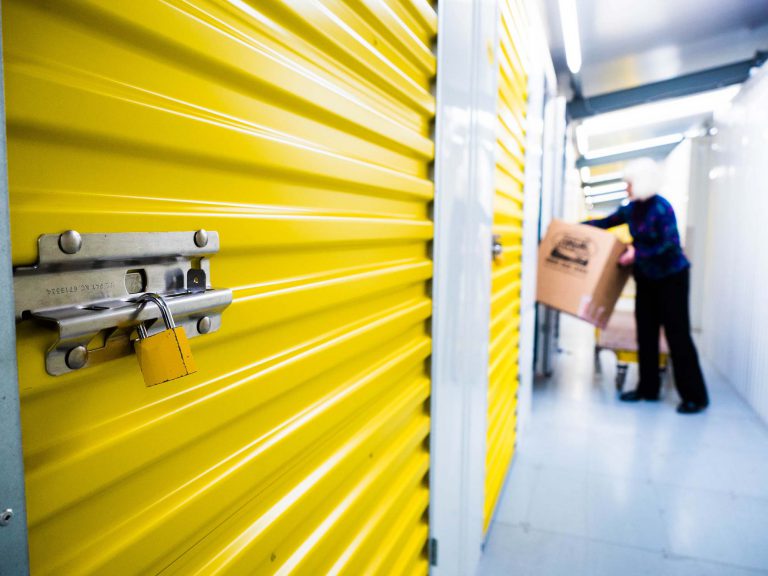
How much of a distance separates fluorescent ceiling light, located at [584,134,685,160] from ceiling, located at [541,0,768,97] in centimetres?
417

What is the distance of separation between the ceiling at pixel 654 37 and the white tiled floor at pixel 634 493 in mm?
3328

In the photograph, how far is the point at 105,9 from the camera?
555 mm

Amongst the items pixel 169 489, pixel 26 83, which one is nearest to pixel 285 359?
pixel 169 489

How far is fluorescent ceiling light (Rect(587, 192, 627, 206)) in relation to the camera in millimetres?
18516

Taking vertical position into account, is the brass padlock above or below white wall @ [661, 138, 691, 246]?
below

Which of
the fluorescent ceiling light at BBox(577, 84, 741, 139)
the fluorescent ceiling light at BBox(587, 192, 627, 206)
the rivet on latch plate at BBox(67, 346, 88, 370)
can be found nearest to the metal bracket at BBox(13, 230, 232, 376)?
the rivet on latch plate at BBox(67, 346, 88, 370)

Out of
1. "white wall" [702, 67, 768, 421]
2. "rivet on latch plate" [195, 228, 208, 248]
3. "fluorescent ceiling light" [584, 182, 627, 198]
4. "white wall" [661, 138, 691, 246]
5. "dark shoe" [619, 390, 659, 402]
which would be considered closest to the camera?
"rivet on latch plate" [195, 228, 208, 248]

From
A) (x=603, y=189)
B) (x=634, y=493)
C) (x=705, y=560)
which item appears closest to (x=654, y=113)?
(x=634, y=493)

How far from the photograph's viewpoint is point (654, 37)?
5.18 metres

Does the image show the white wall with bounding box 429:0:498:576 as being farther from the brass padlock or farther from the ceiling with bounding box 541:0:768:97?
the ceiling with bounding box 541:0:768:97

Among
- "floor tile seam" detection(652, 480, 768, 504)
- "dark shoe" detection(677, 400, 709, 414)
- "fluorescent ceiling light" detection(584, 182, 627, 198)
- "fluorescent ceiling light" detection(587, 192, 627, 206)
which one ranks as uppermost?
"fluorescent ceiling light" detection(584, 182, 627, 198)

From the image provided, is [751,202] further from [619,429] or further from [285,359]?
[285,359]

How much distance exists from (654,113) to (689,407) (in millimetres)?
5619

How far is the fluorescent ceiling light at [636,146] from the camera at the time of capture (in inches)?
408
